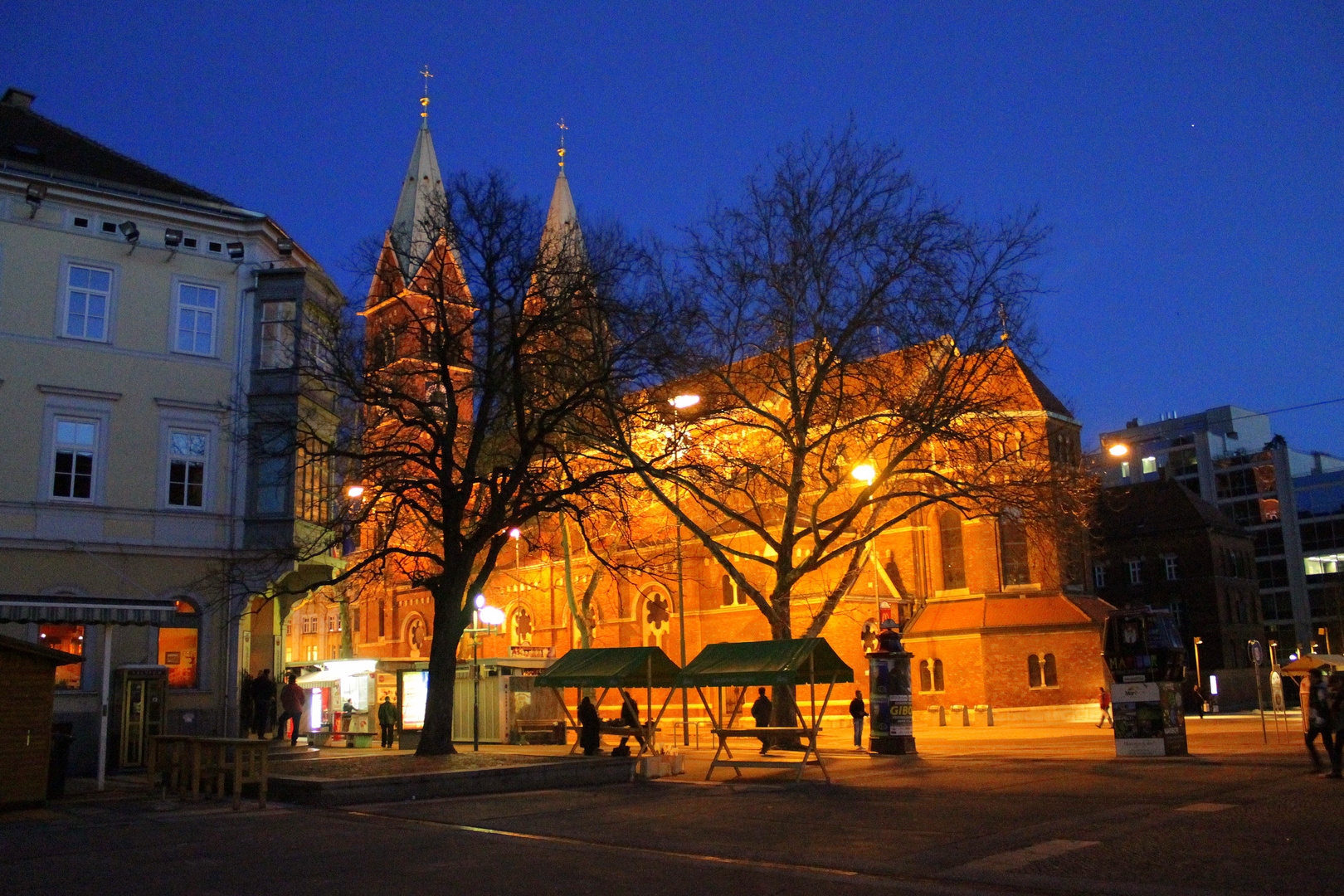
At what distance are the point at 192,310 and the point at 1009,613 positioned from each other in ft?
118

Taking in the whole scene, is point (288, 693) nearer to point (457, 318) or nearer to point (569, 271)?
point (457, 318)

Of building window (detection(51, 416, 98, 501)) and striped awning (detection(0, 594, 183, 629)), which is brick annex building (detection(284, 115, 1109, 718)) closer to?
building window (detection(51, 416, 98, 501))

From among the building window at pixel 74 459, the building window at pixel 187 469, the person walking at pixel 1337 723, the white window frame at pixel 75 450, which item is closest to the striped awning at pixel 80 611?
the white window frame at pixel 75 450

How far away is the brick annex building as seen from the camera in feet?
161

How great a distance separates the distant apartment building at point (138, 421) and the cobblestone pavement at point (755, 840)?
878cm

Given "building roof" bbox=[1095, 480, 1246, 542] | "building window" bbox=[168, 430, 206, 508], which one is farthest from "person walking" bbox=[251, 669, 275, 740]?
"building roof" bbox=[1095, 480, 1246, 542]

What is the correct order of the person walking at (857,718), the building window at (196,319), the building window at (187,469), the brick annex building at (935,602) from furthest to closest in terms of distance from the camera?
the brick annex building at (935,602), the person walking at (857,718), the building window at (196,319), the building window at (187,469)

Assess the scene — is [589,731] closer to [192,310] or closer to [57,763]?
[57,763]

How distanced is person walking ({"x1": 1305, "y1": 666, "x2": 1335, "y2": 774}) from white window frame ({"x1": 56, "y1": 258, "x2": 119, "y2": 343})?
25891 millimetres

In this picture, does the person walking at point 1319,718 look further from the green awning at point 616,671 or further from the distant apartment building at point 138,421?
the distant apartment building at point 138,421

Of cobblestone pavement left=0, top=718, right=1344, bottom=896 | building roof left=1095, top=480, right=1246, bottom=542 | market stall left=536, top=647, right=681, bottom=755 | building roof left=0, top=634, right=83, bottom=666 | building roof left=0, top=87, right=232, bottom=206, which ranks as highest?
building roof left=0, top=87, right=232, bottom=206

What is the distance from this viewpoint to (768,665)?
2031cm

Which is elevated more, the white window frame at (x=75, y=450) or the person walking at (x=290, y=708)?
the white window frame at (x=75, y=450)

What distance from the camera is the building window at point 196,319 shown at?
28.6 meters
